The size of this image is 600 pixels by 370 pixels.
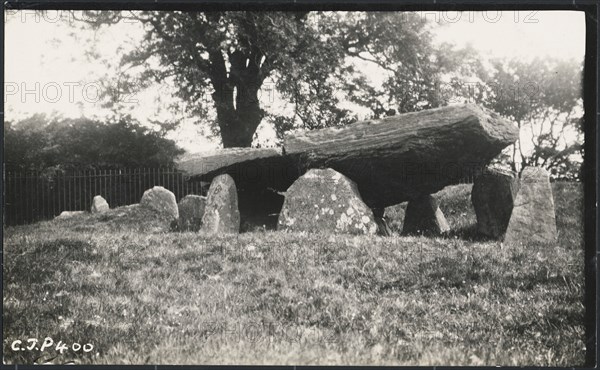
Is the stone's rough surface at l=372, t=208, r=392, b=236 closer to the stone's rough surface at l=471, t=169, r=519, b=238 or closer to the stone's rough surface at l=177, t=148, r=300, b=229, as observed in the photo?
the stone's rough surface at l=471, t=169, r=519, b=238

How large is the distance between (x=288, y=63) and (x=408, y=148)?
4.34m

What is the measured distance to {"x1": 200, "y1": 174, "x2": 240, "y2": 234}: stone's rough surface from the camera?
1228 cm

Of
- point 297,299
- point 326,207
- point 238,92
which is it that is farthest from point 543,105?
point 238,92

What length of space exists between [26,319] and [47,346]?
64cm

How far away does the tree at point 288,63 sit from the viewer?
13.4m

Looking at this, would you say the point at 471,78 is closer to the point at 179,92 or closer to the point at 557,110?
the point at 557,110

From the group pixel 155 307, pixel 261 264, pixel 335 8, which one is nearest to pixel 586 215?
pixel 335 8

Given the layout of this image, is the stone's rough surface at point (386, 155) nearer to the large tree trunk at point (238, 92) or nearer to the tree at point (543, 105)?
the tree at point (543, 105)

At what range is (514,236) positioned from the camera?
10352 mm

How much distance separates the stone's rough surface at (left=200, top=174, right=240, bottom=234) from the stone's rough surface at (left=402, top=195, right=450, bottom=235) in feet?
13.8

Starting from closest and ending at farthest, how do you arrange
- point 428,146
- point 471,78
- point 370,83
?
point 428,146
point 471,78
point 370,83

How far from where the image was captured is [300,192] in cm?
1148

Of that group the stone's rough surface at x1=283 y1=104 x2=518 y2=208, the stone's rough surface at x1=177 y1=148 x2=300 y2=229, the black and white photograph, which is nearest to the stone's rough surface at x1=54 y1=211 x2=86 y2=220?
the black and white photograph

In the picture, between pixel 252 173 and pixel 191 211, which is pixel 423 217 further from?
pixel 191 211
